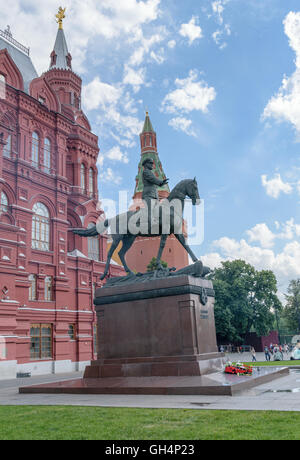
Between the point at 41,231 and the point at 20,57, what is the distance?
17503 mm

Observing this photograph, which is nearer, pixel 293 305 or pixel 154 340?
pixel 154 340

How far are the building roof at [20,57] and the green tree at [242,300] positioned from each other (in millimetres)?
31304

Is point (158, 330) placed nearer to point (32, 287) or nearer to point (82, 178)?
point (32, 287)

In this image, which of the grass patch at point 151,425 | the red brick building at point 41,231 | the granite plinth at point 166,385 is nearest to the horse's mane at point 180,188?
the granite plinth at point 166,385

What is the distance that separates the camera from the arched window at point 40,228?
103 ft

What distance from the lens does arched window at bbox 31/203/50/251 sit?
31312 mm

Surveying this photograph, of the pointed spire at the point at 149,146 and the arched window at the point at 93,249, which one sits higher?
the pointed spire at the point at 149,146

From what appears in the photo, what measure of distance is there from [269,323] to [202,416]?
47360mm

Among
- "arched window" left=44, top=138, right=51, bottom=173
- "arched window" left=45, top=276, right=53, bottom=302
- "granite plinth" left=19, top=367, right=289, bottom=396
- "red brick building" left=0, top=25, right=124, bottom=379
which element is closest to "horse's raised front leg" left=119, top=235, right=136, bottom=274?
"granite plinth" left=19, top=367, right=289, bottom=396

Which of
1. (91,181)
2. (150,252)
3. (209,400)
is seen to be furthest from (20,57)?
(209,400)

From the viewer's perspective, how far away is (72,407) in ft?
25.7

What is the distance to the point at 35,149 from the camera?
3325 cm

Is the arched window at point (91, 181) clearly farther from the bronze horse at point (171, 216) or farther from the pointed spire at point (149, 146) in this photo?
the bronze horse at point (171, 216)
